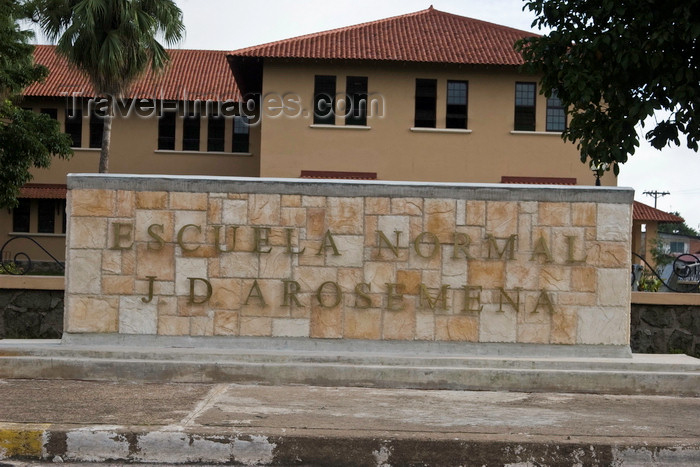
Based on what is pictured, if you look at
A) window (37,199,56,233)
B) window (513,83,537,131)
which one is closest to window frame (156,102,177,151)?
window (37,199,56,233)

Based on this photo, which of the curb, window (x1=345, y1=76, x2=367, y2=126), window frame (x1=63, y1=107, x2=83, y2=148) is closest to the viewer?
the curb

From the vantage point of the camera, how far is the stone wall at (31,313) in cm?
1243

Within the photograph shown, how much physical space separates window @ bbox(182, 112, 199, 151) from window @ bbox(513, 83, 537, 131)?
47.5 feet

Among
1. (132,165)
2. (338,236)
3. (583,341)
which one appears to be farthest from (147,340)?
(132,165)

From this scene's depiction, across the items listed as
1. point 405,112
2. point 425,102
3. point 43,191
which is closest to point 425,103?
point 425,102

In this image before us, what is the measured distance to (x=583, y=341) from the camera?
30.4 ft

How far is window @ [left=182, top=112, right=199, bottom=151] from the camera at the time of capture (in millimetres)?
38844

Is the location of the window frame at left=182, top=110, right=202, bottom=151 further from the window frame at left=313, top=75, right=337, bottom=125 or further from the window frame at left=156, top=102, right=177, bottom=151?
the window frame at left=313, top=75, right=337, bottom=125

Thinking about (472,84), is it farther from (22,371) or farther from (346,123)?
(22,371)

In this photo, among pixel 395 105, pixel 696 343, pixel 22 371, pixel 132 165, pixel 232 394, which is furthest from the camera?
pixel 132 165

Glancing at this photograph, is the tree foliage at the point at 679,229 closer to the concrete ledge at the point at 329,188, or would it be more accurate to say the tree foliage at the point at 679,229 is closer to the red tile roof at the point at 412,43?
the red tile roof at the point at 412,43

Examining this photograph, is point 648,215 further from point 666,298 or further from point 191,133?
point 666,298

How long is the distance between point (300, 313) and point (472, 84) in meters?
24.6

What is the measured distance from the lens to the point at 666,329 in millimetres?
12367
